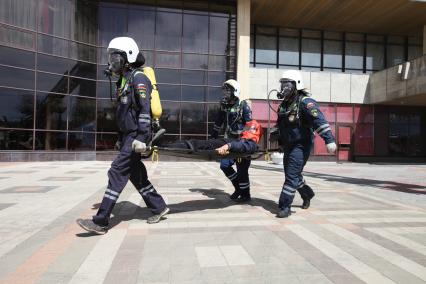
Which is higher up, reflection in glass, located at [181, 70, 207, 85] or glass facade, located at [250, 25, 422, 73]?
glass facade, located at [250, 25, 422, 73]

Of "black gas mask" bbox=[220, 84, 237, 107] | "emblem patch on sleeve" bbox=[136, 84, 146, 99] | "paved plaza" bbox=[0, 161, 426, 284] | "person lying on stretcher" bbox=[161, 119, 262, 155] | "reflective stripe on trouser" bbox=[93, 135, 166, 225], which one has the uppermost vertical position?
"black gas mask" bbox=[220, 84, 237, 107]

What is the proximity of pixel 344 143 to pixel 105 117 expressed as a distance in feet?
49.1

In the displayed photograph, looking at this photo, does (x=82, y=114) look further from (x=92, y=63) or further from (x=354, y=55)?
(x=354, y=55)

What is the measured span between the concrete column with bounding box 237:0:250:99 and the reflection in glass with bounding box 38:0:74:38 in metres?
9.18

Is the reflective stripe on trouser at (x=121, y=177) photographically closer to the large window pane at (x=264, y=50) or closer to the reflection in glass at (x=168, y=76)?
the reflection in glass at (x=168, y=76)

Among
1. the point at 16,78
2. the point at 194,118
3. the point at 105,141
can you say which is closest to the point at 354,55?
the point at 194,118

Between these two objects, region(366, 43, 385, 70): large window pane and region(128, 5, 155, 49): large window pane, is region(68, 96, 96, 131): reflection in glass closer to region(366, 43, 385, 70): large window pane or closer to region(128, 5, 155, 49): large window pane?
region(128, 5, 155, 49): large window pane

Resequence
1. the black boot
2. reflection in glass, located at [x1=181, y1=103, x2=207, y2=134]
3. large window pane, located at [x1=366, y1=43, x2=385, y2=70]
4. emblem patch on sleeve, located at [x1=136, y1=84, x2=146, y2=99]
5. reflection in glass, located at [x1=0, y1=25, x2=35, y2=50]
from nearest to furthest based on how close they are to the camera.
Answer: emblem patch on sleeve, located at [x1=136, y1=84, x2=146, y2=99] < the black boot < reflection in glass, located at [x1=0, y1=25, x2=35, y2=50] < reflection in glass, located at [x1=181, y1=103, x2=207, y2=134] < large window pane, located at [x1=366, y1=43, x2=385, y2=70]

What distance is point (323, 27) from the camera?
90.7 ft

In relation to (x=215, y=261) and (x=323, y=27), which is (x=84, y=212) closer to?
(x=215, y=261)

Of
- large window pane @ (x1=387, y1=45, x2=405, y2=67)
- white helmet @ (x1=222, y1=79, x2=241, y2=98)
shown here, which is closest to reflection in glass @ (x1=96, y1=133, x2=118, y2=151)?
white helmet @ (x1=222, y1=79, x2=241, y2=98)

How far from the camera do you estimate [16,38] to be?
1939cm

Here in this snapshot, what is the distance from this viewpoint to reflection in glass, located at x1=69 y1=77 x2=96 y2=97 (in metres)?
21.6

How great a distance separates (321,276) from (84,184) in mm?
7736
